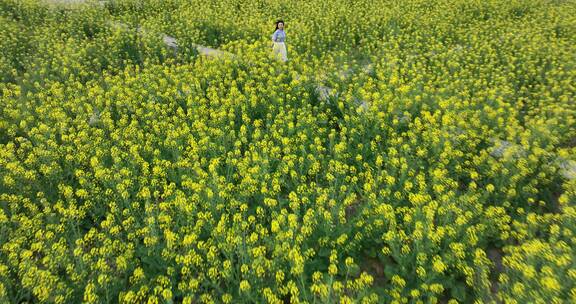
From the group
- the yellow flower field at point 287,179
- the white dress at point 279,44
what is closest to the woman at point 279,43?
the white dress at point 279,44

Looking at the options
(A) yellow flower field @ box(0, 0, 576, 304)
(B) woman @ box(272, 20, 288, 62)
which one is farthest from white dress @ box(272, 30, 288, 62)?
(A) yellow flower field @ box(0, 0, 576, 304)

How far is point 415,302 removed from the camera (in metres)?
3.68

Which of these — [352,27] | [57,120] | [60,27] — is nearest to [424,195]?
[57,120]

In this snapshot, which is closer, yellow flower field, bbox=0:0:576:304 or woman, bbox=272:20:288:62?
yellow flower field, bbox=0:0:576:304

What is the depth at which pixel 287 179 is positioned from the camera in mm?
5609

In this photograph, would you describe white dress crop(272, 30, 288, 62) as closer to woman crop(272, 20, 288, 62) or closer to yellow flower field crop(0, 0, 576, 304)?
woman crop(272, 20, 288, 62)

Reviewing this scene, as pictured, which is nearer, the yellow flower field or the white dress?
the yellow flower field

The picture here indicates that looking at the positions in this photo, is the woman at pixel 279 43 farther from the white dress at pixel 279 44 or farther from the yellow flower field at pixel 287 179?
the yellow flower field at pixel 287 179

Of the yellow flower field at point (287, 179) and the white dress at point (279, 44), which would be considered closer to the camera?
the yellow flower field at point (287, 179)

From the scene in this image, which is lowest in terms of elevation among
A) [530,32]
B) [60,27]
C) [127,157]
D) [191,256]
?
[60,27]

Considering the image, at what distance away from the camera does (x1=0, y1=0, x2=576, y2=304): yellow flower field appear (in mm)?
3869

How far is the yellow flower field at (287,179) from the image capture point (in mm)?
3869

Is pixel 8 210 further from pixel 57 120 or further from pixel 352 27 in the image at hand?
pixel 352 27

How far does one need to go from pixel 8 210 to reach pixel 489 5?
667 inches
